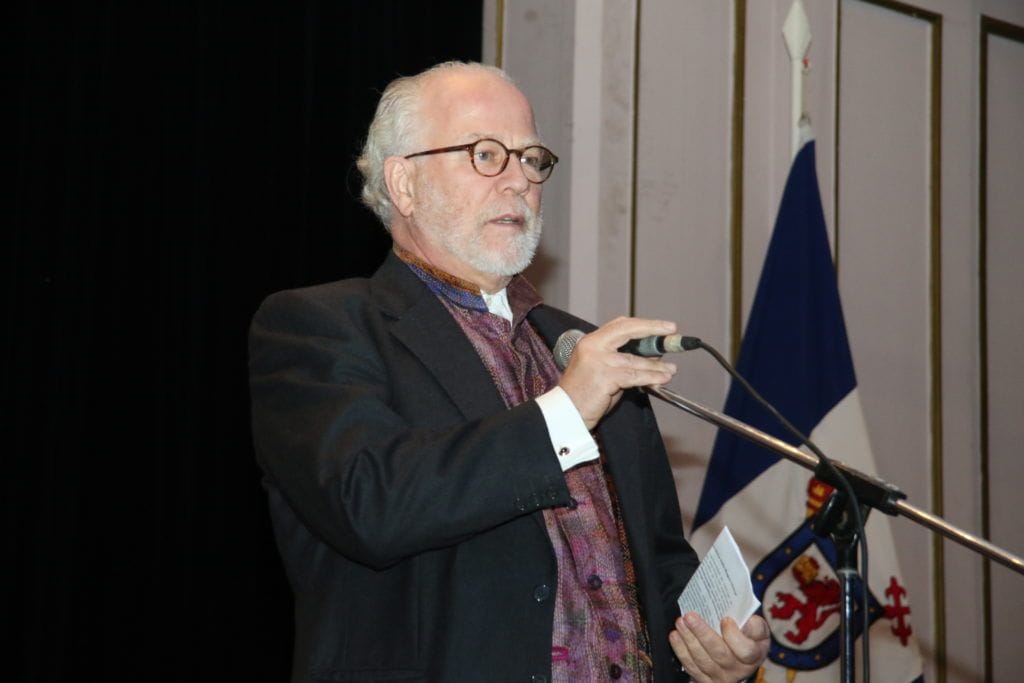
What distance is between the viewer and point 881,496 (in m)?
1.79

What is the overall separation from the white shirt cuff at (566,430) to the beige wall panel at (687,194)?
85.6 inches

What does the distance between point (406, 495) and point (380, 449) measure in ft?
0.31

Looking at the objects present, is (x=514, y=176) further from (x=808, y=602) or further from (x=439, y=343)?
(x=808, y=602)

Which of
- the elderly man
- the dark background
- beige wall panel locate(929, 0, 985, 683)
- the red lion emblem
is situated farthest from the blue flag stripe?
the elderly man

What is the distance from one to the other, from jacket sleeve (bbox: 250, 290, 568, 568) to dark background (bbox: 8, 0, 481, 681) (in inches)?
53.8

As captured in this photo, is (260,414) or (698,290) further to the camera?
(698,290)

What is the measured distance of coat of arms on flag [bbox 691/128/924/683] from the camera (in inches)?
160

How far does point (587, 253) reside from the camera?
13.3 feet

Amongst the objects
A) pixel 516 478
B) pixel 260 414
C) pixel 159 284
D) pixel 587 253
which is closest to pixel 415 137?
pixel 260 414

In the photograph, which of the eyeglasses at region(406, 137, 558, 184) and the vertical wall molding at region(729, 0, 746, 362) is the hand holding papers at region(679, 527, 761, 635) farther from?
the vertical wall molding at region(729, 0, 746, 362)

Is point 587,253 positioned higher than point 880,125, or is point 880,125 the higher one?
point 880,125

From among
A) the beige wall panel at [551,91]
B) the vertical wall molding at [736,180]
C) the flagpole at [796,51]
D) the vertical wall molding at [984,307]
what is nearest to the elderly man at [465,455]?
the beige wall panel at [551,91]

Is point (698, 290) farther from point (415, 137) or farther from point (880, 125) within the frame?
point (415, 137)

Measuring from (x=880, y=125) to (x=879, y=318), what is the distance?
77 centimetres
